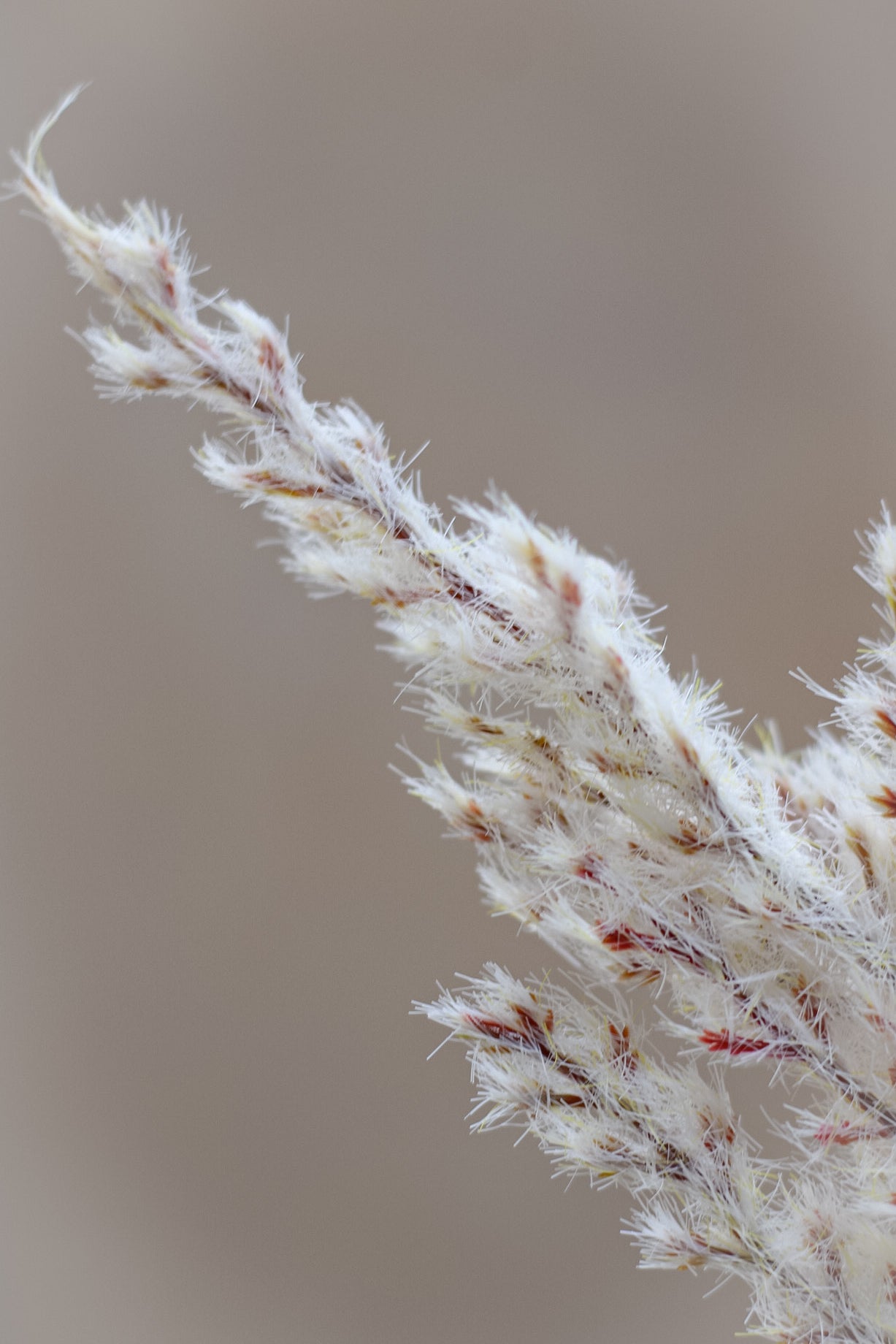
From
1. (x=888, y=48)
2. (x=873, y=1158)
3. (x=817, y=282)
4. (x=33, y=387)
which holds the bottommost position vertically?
(x=873, y=1158)

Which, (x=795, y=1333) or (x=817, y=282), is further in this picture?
(x=817, y=282)

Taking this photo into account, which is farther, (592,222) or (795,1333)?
(592,222)

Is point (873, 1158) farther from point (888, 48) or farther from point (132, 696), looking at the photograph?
point (888, 48)

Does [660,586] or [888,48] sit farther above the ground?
[888,48]

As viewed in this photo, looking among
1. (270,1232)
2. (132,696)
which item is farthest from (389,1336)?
(132,696)

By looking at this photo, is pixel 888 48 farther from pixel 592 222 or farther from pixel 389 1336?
pixel 389 1336

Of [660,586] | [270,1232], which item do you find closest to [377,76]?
[660,586]
